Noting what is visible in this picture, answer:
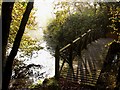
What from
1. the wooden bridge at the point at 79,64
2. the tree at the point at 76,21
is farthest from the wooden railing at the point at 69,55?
the tree at the point at 76,21

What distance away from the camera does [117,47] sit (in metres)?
7.68

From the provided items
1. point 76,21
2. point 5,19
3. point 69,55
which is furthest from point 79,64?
point 76,21

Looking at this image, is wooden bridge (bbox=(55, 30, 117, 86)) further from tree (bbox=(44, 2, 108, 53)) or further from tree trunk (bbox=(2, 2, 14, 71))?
tree (bbox=(44, 2, 108, 53))

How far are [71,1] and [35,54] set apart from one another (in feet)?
10.1

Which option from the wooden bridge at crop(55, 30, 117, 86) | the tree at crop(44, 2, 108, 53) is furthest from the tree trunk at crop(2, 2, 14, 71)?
the tree at crop(44, 2, 108, 53)

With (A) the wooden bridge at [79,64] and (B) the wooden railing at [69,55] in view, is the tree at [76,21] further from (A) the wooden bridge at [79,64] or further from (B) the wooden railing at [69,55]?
(A) the wooden bridge at [79,64]

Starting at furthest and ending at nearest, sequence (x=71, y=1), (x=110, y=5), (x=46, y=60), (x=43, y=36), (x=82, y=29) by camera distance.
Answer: (x=43, y=36) < (x=46, y=60) < (x=82, y=29) < (x=71, y=1) < (x=110, y=5)

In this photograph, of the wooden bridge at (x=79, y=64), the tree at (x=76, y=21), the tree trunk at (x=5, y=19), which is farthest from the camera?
the tree at (x=76, y=21)

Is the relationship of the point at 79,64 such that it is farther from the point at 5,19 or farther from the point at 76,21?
the point at 76,21

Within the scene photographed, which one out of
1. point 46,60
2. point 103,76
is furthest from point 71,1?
point 103,76

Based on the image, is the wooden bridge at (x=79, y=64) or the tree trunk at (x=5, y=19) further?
the wooden bridge at (x=79, y=64)

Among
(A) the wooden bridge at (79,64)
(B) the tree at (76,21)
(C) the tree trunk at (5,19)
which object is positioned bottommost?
(A) the wooden bridge at (79,64)

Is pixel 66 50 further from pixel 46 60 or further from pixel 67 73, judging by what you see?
pixel 46 60

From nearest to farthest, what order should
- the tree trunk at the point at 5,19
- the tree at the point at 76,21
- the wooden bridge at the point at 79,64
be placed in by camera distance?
the tree trunk at the point at 5,19 < the wooden bridge at the point at 79,64 < the tree at the point at 76,21
